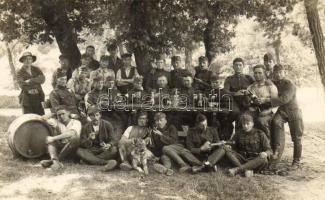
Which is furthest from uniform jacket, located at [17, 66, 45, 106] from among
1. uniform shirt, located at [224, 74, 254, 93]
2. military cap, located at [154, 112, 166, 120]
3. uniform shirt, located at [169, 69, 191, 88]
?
uniform shirt, located at [224, 74, 254, 93]

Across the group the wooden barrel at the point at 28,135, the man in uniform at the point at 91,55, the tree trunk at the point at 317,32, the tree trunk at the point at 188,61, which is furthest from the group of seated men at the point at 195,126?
the tree trunk at the point at 188,61

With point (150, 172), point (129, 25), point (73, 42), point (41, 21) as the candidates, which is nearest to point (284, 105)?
point (150, 172)

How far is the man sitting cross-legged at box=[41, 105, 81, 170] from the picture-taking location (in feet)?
25.9

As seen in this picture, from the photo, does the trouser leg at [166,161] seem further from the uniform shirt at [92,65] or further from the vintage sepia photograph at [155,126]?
the uniform shirt at [92,65]

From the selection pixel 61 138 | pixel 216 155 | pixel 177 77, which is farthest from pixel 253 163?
pixel 61 138

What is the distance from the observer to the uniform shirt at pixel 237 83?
28.7 ft

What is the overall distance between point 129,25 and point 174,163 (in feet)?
14.1

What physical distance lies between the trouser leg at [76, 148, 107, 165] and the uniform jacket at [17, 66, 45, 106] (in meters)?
2.45

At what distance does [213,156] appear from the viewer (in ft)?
25.2

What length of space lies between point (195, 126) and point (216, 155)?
30.4 inches

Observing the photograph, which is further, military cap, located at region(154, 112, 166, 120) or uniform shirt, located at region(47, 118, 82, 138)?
uniform shirt, located at region(47, 118, 82, 138)

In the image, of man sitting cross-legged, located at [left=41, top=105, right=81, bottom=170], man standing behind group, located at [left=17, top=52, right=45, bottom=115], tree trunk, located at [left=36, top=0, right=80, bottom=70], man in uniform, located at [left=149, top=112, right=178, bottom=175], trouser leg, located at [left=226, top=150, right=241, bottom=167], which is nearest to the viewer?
trouser leg, located at [left=226, top=150, right=241, bottom=167]

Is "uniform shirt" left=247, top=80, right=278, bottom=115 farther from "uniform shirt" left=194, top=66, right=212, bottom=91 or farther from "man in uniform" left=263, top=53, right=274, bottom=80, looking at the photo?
"uniform shirt" left=194, top=66, right=212, bottom=91

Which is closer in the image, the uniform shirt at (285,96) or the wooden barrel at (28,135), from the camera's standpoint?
the uniform shirt at (285,96)
